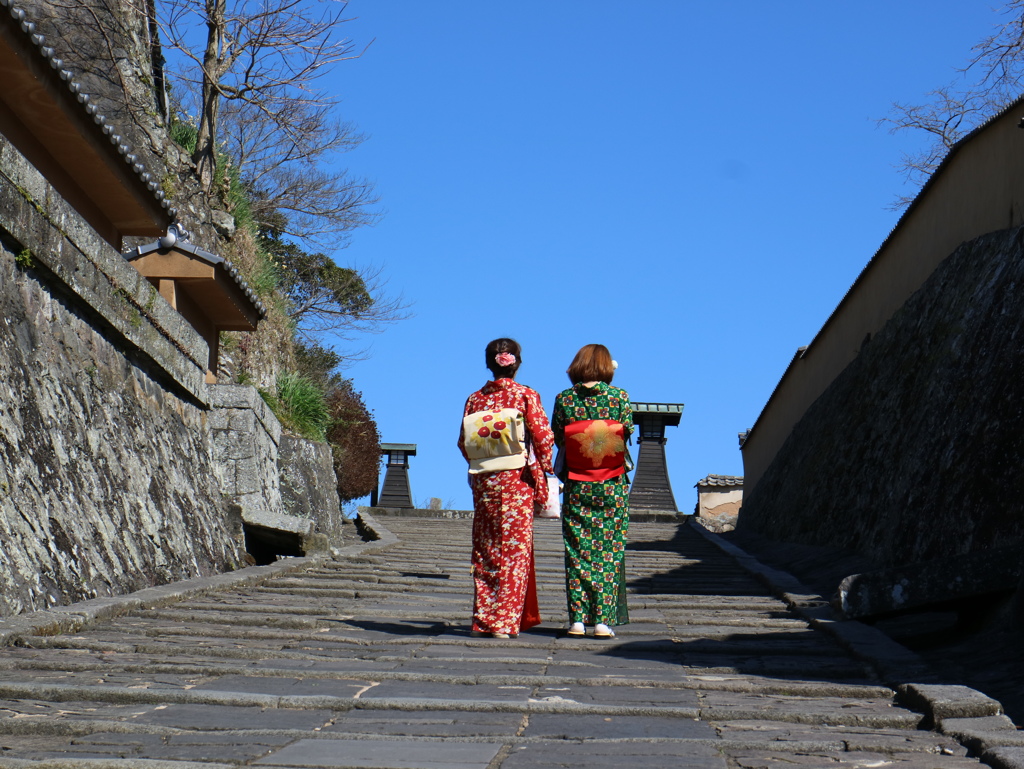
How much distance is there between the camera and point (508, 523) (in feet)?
21.4

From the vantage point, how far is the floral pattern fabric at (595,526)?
6.41m

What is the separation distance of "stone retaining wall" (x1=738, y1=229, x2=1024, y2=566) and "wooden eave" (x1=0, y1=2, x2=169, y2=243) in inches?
313

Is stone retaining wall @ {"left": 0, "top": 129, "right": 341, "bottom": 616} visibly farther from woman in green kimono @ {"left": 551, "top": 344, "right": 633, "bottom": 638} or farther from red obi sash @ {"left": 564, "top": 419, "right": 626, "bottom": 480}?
red obi sash @ {"left": 564, "top": 419, "right": 626, "bottom": 480}

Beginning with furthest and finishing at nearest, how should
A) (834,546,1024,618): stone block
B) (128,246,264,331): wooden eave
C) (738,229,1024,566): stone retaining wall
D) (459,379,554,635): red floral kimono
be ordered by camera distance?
(128,246,264,331): wooden eave → (738,229,1024,566): stone retaining wall → (459,379,554,635): red floral kimono → (834,546,1024,618): stone block

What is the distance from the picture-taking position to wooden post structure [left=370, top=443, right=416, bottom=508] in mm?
26922

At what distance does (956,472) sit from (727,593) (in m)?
2.20

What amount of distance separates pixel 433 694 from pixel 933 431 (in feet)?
18.6

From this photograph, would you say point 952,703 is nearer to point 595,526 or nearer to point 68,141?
point 595,526

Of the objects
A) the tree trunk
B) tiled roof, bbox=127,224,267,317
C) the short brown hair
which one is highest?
the tree trunk

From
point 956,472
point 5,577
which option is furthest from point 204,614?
point 956,472

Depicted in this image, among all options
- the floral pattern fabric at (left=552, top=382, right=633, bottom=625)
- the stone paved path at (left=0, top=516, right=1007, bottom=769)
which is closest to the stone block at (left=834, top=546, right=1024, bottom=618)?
the stone paved path at (left=0, top=516, right=1007, bottom=769)

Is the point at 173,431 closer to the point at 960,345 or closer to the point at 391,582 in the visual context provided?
the point at 391,582

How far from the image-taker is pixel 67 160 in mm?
12016

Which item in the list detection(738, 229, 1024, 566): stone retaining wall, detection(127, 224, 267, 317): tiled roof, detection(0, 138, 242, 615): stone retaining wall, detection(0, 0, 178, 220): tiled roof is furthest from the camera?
detection(127, 224, 267, 317): tiled roof
